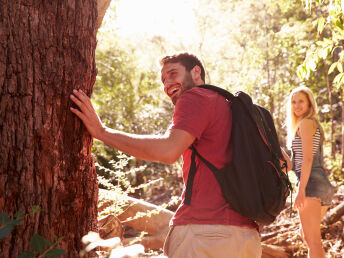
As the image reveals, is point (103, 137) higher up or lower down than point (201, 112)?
lower down

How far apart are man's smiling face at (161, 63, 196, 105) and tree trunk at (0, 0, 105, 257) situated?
1.90 feet

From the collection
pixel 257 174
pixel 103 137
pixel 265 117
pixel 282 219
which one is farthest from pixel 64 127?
pixel 282 219

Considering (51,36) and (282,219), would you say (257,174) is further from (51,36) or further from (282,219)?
(282,219)

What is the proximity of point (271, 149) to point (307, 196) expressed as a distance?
96.3 inches

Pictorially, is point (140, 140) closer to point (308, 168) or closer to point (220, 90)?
point (220, 90)

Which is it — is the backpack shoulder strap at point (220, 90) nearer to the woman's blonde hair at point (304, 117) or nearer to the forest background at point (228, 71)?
the woman's blonde hair at point (304, 117)

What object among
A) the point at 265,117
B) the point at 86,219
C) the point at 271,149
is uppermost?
the point at 265,117

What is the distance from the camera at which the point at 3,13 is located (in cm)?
199

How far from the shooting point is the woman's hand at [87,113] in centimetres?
212

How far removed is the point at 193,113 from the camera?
2109 millimetres

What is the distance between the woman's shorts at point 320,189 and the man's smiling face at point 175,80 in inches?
103

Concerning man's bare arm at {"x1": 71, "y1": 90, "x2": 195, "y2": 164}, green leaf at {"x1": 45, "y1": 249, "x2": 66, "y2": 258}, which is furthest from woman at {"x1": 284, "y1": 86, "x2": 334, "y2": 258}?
green leaf at {"x1": 45, "y1": 249, "x2": 66, "y2": 258}

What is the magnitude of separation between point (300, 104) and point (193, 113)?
10.4 feet

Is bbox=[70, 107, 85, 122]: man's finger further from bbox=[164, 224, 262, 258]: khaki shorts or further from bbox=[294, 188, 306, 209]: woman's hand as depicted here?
bbox=[294, 188, 306, 209]: woman's hand
